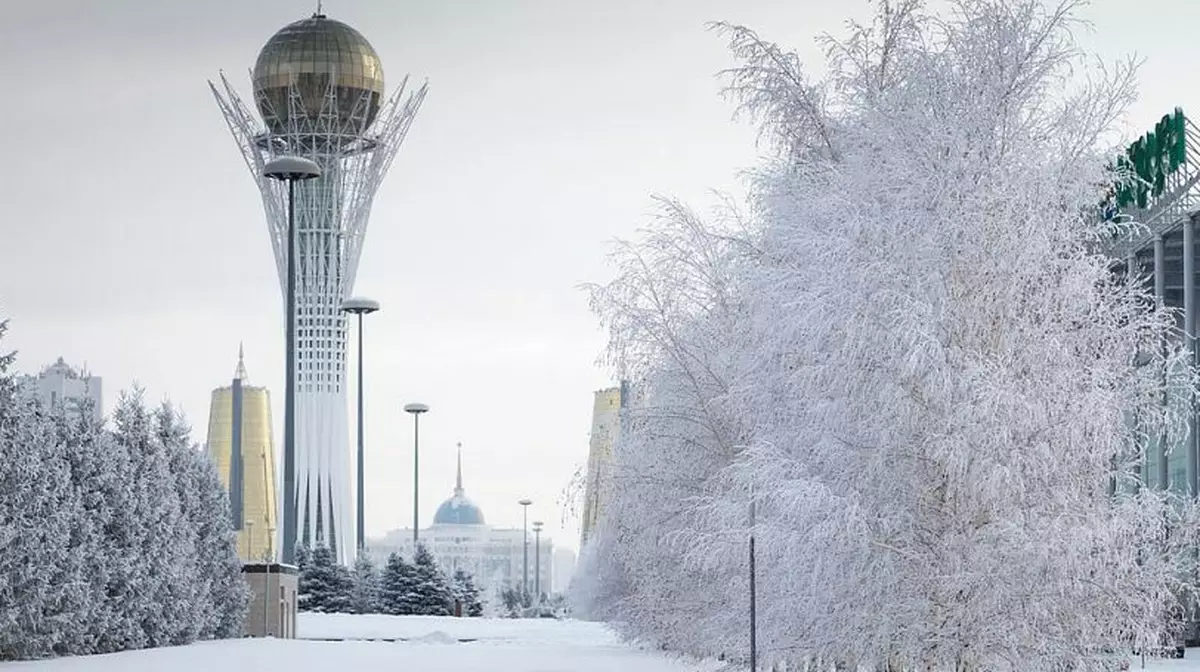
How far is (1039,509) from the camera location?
15797 mm

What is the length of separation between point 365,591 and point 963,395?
54636 mm

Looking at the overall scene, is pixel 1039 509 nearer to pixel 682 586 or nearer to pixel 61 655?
pixel 682 586

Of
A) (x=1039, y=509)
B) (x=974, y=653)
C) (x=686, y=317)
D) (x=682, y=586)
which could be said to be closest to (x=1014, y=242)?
(x=1039, y=509)

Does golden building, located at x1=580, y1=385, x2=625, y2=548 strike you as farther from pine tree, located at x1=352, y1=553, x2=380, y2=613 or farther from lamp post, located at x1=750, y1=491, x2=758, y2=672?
pine tree, located at x1=352, y1=553, x2=380, y2=613

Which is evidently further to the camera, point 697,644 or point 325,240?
point 325,240

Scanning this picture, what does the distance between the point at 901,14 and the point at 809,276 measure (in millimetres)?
3447

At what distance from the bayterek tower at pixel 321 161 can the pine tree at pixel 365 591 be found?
1806 centimetres

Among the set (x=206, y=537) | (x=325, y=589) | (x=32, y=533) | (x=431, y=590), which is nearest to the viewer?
(x=32, y=533)

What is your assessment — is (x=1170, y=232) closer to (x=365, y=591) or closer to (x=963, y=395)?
(x=963, y=395)

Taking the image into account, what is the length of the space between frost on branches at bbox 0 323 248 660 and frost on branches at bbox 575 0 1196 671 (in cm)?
1512

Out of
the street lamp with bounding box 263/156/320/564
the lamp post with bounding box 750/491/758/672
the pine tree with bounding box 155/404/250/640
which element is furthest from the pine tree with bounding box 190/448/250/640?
the lamp post with bounding box 750/491/758/672

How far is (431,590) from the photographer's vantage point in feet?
221

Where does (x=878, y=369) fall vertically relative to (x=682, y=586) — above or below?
above

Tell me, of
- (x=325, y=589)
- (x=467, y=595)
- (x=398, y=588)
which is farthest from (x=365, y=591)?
(x=467, y=595)
